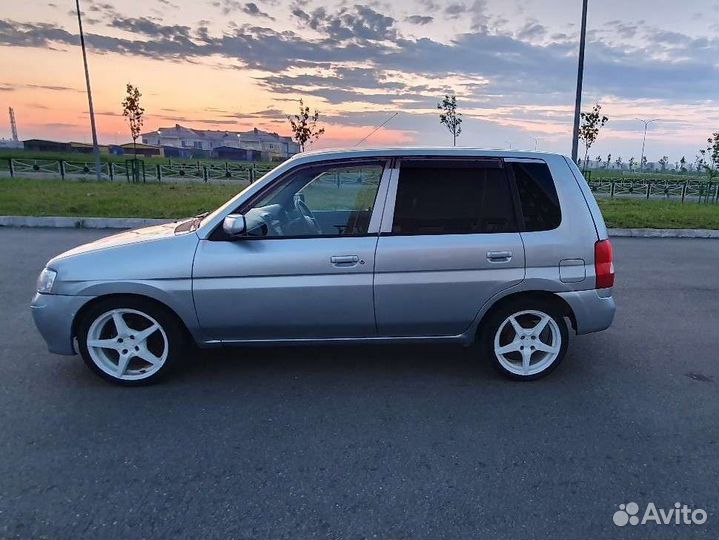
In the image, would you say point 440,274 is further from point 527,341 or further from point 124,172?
point 124,172

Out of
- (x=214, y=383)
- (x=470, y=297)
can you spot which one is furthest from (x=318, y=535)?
(x=470, y=297)

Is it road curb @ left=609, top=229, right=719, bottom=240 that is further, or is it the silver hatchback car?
road curb @ left=609, top=229, right=719, bottom=240

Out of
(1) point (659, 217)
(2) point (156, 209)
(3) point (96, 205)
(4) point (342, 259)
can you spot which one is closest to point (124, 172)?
A: (3) point (96, 205)

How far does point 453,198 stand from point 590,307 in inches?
52.3

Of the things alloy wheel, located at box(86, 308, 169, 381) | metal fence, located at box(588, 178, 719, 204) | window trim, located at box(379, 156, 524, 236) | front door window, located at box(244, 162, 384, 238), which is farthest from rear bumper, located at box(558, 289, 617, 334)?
metal fence, located at box(588, 178, 719, 204)

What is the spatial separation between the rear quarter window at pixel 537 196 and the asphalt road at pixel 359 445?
1220mm

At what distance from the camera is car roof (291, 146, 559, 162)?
346 cm

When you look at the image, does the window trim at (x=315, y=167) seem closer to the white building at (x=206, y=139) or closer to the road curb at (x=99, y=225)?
the road curb at (x=99, y=225)

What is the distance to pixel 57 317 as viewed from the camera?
10.7ft

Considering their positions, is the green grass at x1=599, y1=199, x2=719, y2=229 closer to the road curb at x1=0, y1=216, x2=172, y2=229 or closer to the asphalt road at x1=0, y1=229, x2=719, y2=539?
the asphalt road at x1=0, y1=229, x2=719, y2=539

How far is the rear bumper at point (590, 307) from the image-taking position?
3.46m

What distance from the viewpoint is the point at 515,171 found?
349 cm

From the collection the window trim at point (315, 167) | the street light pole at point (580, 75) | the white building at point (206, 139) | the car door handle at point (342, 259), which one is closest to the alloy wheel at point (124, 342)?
the window trim at point (315, 167)

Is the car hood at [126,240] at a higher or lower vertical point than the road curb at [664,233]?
higher
